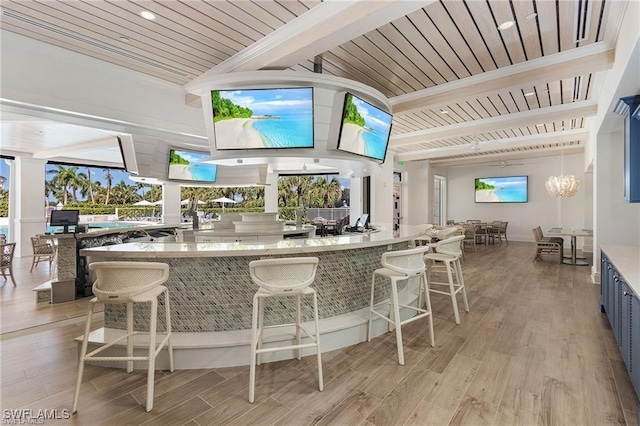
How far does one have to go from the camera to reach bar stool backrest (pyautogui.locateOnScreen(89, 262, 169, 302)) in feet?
6.77

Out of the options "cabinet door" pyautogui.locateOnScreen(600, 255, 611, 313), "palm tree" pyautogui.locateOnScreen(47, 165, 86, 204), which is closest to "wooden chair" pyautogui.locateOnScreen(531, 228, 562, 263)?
"cabinet door" pyautogui.locateOnScreen(600, 255, 611, 313)

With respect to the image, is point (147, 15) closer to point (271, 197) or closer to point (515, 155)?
point (271, 197)

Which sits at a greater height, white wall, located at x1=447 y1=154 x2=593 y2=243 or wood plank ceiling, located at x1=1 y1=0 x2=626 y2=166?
wood plank ceiling, located at x1=1 y1=0 x2=626 y2=166

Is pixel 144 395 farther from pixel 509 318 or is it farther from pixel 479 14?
pixel 479 14

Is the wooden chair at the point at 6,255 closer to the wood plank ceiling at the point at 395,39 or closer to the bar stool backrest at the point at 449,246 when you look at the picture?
the wood plank ceiling at the point at 395,39

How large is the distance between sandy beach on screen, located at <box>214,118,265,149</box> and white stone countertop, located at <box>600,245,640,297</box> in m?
3.45

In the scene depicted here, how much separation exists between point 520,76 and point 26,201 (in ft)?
37.3

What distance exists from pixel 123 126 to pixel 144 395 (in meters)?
3.59

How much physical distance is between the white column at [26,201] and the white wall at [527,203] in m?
14.4

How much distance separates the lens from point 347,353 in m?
2.89

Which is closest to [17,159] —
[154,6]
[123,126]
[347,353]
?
[123,126]

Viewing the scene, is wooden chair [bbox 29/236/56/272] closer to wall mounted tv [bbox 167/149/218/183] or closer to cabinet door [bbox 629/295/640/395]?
wall mounted tv [bbox 167/149/218/183]

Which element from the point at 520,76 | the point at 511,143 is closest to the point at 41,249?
the point at 520,76

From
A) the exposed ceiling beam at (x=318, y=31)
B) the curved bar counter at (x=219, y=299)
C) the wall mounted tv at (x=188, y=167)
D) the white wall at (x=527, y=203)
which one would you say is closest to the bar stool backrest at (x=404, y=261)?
the curved bar counter at (x=219, y=299)
